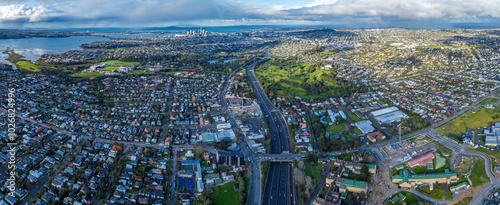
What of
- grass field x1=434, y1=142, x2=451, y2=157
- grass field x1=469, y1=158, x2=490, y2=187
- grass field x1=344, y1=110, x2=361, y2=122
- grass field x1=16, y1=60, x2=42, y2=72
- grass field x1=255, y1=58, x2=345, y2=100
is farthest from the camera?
grass field x1=16, y1=60, x2=42, y2=72

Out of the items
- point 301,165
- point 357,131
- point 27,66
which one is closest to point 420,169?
point 357,131

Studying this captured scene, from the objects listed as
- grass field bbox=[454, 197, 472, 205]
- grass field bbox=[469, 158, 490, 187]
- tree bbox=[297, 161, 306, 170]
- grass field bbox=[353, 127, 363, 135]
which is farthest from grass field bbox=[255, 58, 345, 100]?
grass field bbox=[454, 197, 472, 205]

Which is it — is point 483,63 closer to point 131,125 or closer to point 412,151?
point 412,151

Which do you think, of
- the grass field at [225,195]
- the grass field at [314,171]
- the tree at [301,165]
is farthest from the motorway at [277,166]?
the grass field at [225,195]

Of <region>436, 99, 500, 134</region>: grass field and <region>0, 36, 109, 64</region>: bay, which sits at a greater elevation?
<region>0, 36, 109, 64</region>: bay

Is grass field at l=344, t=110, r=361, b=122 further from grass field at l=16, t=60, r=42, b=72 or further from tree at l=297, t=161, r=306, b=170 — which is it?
grass field at l=16, t=60, r=42, b=72

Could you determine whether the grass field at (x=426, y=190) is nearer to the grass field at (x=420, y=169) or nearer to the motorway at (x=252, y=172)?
the grass field at (x=420, y=169)

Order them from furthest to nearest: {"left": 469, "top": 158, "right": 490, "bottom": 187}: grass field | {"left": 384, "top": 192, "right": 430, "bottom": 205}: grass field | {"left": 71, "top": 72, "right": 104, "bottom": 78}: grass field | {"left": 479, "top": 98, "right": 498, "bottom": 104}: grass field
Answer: {"left": 71, "top": 72, "right": 104, "bottom": 78}: grass field < {"left": 479, "top": 98, "right": 498, "bottom": 104}: grass field < {"left": 469, "top": 158, "right": 490, "bottom": 187}: grass field < {"left": 384, "top": 192, "right": 430, "bottom": 205}: grass field
